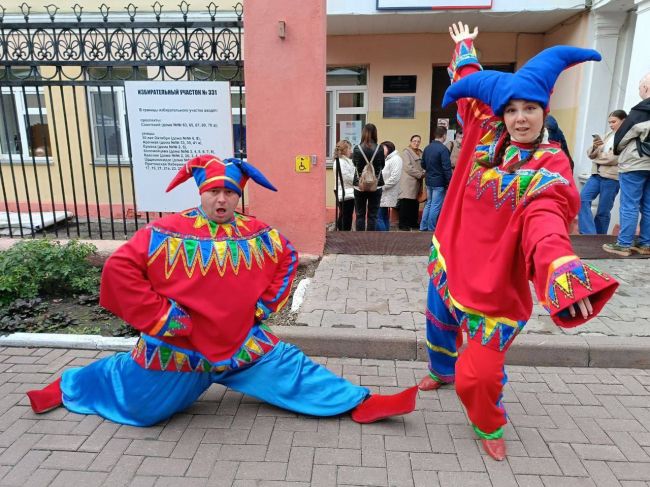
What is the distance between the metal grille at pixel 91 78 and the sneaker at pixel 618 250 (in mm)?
4392

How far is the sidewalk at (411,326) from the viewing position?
3689mm

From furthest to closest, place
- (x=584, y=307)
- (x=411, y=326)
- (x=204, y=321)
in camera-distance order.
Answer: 1. (x=411, y=326)
2. (x=204, y=321)
3. (x=584, y=307)

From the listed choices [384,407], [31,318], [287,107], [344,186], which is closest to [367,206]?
[344,186]

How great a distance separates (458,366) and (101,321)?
323 centimetres

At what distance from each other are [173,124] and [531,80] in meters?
4.11

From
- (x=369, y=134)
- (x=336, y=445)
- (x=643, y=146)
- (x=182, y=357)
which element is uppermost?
(x=369, y=134)

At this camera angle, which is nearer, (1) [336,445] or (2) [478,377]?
(2) [478,377]

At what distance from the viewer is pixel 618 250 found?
18.9 ft

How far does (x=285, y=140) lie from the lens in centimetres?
536

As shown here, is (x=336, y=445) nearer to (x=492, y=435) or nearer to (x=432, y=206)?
(x=492, y=435)

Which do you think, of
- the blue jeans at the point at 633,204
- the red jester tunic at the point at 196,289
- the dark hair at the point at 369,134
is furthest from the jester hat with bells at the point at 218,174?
the blue jeans at the point at 633,204

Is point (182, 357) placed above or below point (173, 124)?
below

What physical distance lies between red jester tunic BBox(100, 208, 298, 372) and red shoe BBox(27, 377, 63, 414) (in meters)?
0.69

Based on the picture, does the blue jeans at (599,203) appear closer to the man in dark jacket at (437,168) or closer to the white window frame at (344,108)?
the man in dark jacket at (437,168)
